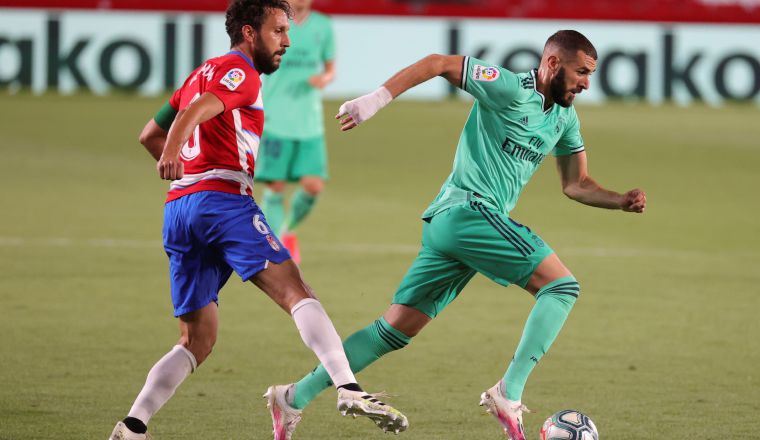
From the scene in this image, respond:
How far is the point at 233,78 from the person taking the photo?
5023 mm

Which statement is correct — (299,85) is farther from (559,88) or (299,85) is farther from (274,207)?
(559,88)

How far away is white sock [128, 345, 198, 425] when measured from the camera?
5152 mm

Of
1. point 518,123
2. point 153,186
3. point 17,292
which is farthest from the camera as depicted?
point 153,186

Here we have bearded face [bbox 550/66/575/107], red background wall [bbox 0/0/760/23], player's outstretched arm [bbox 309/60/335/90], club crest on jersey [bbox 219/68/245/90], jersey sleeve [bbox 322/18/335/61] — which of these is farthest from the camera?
red background wall [bbox 0/0/760/23]

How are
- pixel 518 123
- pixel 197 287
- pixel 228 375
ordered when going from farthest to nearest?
pixel 228 375, pixel 518 123, pixel 197 287

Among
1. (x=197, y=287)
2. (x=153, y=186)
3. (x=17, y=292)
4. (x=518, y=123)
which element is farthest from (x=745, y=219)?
(x=197, y=287)

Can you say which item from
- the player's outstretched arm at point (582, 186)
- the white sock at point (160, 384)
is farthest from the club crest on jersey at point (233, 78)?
the player's outstretched arm at point (582, 186)

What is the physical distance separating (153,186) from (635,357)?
27.4 feet

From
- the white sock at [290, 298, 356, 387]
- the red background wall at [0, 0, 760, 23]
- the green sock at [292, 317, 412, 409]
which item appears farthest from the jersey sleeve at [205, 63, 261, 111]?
the red background wall at [0, 0, 760, 23]

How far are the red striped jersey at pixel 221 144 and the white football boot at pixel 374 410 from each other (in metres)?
1.01

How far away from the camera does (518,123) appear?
5.60 m

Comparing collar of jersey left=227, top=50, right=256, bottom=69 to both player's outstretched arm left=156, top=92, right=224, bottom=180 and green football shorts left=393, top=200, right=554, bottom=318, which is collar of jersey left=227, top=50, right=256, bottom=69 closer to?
player's outstretched arm left=156, top=92, right=224, bottom=180

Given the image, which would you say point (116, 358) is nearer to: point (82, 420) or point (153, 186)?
point (82, 420)

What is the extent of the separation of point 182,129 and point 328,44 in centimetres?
648
